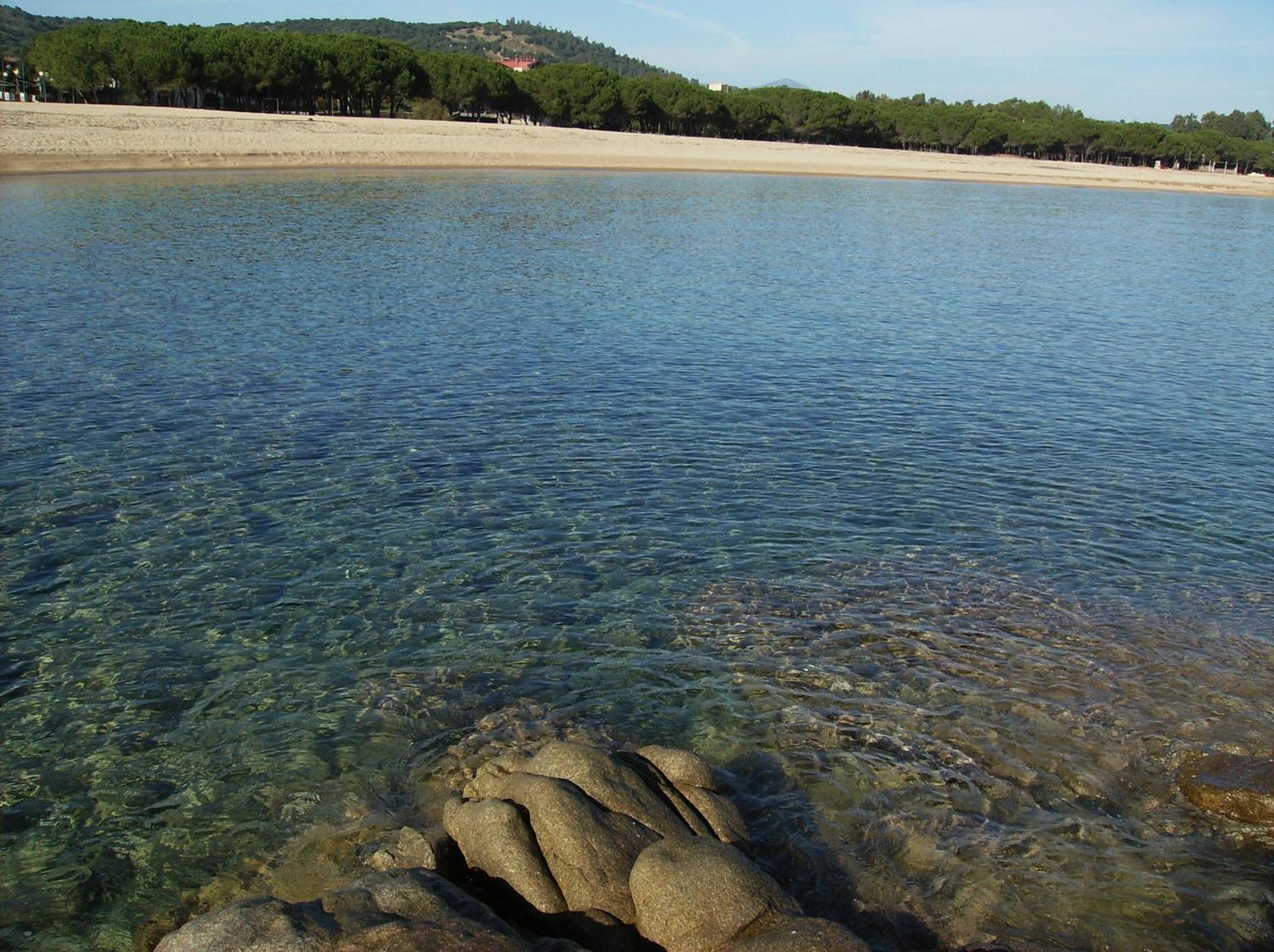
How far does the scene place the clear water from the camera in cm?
757

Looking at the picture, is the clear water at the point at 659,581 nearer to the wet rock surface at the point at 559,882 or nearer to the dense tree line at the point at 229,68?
the wet rock surface at the point at 559,882

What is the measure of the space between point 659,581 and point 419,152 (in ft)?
247

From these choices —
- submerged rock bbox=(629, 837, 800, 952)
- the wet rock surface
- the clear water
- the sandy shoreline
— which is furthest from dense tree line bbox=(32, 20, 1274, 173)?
submerged rock bbox=(629, 837, 800, 952)

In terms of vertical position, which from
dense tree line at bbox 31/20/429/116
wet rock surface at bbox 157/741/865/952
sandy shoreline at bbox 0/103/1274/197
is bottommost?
wet rock surface at bbox 157/741/865/952

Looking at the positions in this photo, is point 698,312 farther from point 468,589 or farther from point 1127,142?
point 1127,142

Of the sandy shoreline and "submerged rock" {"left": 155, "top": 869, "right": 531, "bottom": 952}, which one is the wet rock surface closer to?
"submerged rock" {"left": 155, "top": 869, "right": 531, "bottom": 952}

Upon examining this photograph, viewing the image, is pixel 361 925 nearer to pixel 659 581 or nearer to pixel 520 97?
pixel 659 581

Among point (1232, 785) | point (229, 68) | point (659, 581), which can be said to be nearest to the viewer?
point (1232, 785)

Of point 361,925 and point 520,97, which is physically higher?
point 520,97

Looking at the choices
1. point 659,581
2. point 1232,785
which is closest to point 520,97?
point 659,581

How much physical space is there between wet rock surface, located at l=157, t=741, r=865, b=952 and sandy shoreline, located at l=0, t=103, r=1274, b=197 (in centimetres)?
6105

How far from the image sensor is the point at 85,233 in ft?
115

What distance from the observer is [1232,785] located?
8.16m

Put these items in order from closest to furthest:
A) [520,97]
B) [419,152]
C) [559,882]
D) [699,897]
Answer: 1. [699,897]
2. [559,882]
3. [419,152]
4. [520,97]
